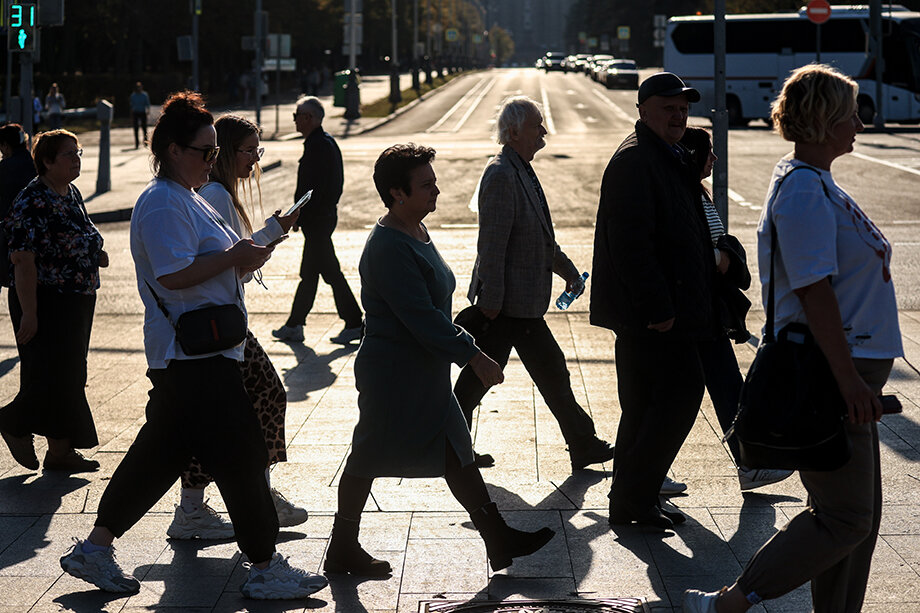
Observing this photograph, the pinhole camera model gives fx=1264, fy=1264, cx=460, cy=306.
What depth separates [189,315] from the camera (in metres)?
4.18

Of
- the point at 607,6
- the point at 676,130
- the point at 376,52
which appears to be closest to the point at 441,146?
the point at 676,130

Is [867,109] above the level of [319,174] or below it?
above

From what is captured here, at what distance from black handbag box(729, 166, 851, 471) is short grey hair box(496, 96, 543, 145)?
247cm

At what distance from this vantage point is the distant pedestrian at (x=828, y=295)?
3.55 meters

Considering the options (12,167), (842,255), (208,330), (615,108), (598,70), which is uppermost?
(598,70)

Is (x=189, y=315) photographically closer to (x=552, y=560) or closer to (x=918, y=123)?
(x=552, y=560)

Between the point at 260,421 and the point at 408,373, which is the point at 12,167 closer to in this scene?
the point at 260,421

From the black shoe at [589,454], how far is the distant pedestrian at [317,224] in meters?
3.65

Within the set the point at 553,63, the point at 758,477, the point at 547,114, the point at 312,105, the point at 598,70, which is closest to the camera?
the point at 758,477

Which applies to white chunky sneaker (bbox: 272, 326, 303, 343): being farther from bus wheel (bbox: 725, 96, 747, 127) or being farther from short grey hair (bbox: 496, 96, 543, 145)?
bus wheel (bbox: 725, 96, 747, 127)

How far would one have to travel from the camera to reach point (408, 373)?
4527 millimetres

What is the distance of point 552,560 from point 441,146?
980 inches

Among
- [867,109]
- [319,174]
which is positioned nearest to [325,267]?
[319,174]

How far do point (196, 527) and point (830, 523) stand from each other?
259cm
